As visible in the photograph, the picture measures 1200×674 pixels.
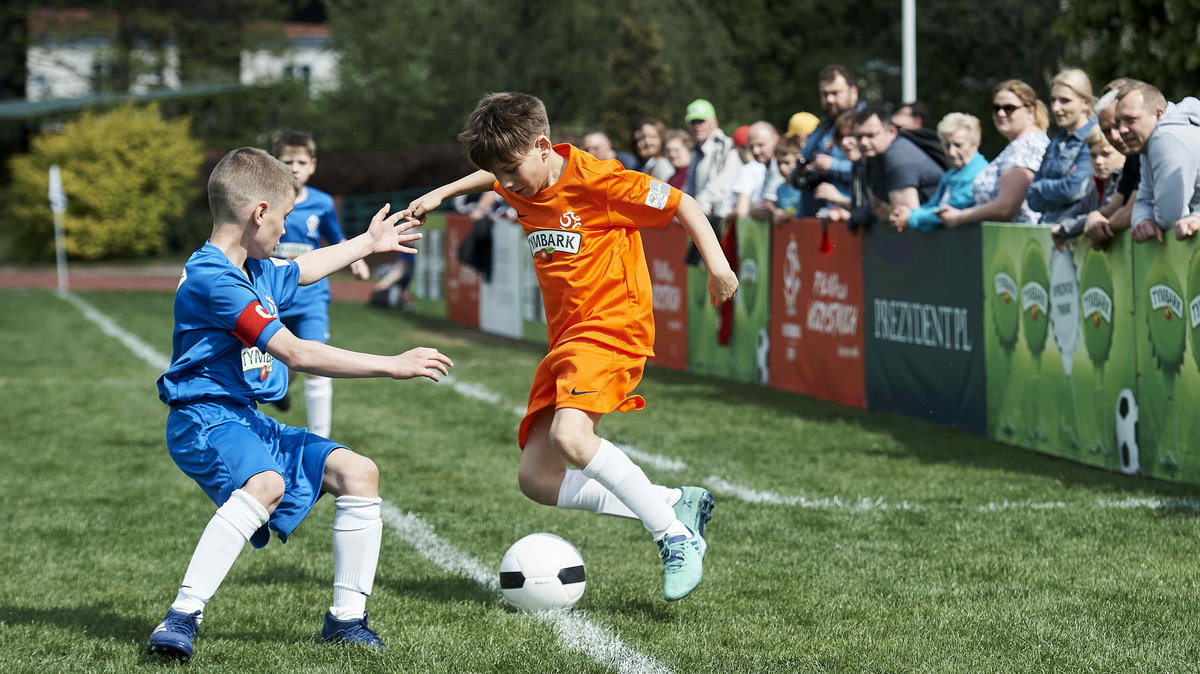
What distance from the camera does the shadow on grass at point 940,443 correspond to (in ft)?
22.7

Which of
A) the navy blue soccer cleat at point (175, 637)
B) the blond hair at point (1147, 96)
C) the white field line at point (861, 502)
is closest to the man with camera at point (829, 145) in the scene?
the white field line at point (861, 502)

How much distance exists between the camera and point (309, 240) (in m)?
8.40

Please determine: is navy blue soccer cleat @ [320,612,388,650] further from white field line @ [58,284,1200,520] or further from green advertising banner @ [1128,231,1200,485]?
green advertising banner @ [1128,231,1200,485]

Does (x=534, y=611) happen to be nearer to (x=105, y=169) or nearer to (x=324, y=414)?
(x=324, y=414)

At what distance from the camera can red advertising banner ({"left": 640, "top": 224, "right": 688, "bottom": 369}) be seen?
1297 cm

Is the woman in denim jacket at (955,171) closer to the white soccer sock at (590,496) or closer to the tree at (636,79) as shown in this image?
the white soccer sock at (590,496)

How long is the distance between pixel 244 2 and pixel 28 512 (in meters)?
51.9

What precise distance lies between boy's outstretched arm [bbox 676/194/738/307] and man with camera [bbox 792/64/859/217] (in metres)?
5.38

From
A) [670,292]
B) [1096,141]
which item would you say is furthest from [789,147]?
[1096,141]

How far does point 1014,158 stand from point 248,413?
535 cm

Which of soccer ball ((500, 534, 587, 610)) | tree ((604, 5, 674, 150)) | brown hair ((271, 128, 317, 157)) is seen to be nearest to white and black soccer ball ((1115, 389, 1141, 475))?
soccer ball ((500, 534, 587, 610))

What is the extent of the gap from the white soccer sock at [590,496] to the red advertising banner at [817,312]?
5215mm

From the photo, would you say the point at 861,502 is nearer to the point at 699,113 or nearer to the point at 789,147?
the point at 789,147

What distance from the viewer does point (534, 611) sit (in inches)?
194
